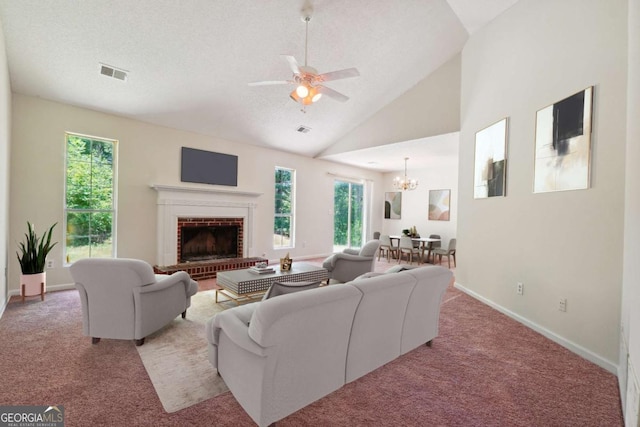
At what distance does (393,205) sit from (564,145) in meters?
6.92

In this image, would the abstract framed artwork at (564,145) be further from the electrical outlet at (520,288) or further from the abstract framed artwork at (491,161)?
the electrical outlet at (520,288)

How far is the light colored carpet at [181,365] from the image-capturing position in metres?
2.03

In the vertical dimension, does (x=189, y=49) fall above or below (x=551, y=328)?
above

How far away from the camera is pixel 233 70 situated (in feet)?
14.4

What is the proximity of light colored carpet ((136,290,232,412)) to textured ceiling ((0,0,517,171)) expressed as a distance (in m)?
3.46

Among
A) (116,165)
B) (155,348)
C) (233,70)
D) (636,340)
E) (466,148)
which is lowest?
(155,348)

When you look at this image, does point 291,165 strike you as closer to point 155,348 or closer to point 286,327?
point 155,348

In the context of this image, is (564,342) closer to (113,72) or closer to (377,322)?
(377,322)

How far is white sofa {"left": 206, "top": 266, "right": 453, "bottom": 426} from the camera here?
162 cm

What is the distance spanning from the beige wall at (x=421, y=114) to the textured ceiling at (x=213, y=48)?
0.25 m

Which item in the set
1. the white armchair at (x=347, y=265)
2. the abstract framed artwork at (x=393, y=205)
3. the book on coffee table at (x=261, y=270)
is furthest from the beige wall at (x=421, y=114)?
the book on coffee table at (x=261, y=270)

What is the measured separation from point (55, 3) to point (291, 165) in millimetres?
4980

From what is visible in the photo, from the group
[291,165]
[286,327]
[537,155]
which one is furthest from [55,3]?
[537,155]

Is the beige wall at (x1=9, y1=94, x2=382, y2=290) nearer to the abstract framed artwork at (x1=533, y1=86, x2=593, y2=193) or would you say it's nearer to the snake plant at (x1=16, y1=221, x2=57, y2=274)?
the snake plant at (x1=16, y1=221, x2=57, y2=274)
